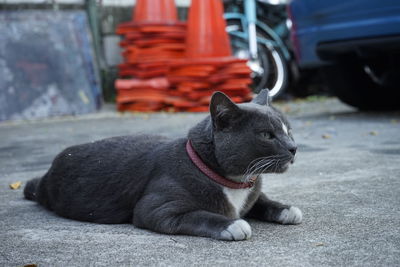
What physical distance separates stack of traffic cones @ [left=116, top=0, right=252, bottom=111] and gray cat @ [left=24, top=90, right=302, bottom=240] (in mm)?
4753

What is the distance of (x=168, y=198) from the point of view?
2.67 metres

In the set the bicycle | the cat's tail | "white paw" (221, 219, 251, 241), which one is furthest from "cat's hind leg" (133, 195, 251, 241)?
the bicycle

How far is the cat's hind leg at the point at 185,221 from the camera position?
2504mm

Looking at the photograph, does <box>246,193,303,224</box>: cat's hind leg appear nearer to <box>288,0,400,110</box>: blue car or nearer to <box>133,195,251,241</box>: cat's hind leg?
<box>133,195,251,241</box>: cat's hind leg

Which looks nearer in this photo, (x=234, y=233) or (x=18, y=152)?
(x=234, y=233)

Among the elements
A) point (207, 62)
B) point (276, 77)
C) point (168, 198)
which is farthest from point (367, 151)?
point (276, 77)

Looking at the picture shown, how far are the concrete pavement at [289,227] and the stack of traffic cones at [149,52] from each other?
8.78ft

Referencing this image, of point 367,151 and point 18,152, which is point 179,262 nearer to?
point 367,151

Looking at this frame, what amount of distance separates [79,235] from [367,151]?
2.61 m

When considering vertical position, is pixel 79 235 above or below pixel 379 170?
above

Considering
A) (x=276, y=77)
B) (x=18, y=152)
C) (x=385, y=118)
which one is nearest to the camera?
(x=18, y=152)

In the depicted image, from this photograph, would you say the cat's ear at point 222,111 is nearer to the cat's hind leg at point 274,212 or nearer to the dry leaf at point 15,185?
the cat's hind leg at point 274,212

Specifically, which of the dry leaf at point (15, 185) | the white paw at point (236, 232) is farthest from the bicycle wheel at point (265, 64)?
the white paw at point (236, 232)

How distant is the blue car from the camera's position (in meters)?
5.84
